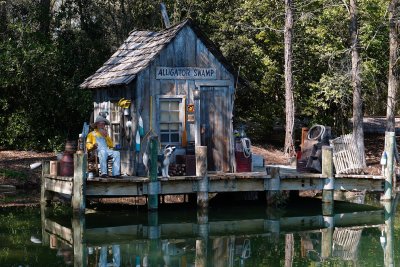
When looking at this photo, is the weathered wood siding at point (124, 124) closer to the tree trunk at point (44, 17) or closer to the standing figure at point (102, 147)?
the standing figure at point (102, 147)

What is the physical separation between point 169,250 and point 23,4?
18.7 meters

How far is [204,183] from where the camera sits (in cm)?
1797

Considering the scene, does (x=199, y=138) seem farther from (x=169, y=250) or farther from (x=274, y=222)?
(x=169, y=250)

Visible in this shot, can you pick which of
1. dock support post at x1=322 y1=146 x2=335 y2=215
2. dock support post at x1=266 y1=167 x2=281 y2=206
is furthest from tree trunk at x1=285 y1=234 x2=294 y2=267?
dock support post at x1=322 y1=146 x2=335 y2=215

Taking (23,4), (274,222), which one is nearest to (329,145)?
(274,222)

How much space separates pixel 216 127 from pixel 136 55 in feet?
9.74

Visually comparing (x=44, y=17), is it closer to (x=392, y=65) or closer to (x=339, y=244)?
(x=392, y=65)

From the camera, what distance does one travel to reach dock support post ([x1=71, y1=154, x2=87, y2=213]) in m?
16.6

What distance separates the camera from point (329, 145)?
20094 mm

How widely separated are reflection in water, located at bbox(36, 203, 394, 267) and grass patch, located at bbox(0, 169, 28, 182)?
5.05 metres

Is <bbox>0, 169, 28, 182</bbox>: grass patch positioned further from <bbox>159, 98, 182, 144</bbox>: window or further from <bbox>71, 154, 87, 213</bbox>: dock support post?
<bbox>71, 154, 87, 213</bbox>: dock support post

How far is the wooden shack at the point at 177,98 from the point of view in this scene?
18906 millimetres

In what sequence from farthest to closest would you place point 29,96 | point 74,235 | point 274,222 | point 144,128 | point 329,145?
1. point 29,96
2. point 329,145
3. point 144,128
4. point 274,222
5. point 74,235

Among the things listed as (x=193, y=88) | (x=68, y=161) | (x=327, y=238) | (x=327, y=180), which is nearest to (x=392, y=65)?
(x=327, y=180)
